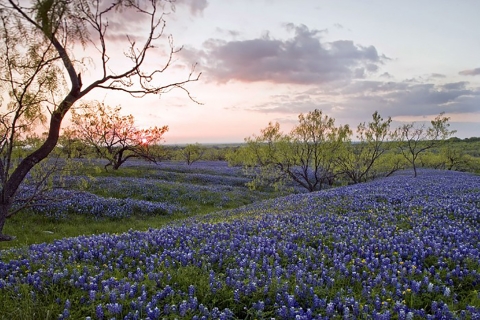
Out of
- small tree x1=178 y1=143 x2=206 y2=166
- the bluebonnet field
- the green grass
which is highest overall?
small tree x1=178 y1=143 x2=206 y2=166

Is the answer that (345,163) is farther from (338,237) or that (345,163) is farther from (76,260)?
(76,260)

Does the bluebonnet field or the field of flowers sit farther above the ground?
the bluebonnet field

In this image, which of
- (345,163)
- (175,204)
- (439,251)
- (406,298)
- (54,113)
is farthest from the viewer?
(345,163)

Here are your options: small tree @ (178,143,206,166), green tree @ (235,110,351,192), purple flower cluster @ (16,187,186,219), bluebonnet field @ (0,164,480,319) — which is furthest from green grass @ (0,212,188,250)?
small tree @ (178,143,206,166)

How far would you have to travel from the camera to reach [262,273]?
18.4 feet

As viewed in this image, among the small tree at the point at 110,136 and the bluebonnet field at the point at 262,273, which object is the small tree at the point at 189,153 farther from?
the bluebonnet field at the point at 262,273

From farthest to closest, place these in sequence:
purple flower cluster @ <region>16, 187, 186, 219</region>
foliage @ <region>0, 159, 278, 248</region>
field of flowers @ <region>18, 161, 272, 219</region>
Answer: field of flowers @ <region>18, 161, 272, 219</region>
purple flower cluster @ <region>16, 187, 186, 219</region>
foliage @ <region>0, 159, 278, 248</region>

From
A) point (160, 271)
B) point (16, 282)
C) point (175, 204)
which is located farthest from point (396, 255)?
point (175, 204)

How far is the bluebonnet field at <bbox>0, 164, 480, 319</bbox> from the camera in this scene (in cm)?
455

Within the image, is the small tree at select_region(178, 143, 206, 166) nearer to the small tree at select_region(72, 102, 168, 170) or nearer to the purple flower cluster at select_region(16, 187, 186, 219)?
the small tree at select_region(72, 102, 168, 170)

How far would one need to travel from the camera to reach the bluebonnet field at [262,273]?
4555 millimetres

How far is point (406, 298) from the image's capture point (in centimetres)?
491

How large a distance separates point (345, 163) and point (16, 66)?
2762 cm

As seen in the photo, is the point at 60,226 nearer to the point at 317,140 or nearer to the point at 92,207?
the point at 92,207
